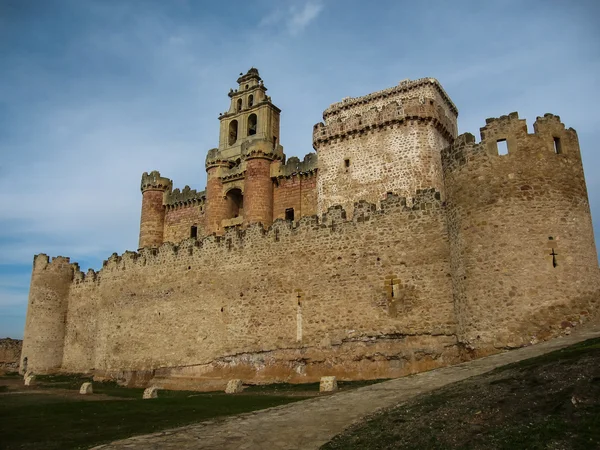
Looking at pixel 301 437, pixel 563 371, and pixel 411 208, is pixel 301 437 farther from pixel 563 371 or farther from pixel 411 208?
pixel 411 208

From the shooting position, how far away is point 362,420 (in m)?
9.58

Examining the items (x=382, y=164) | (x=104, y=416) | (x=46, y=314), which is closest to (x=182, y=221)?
(x=46, y=314)

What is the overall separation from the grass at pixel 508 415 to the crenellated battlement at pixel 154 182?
116 feet

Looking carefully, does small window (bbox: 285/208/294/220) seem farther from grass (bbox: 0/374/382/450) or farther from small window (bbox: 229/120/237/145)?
grass (bbox: 0/374/382/450)

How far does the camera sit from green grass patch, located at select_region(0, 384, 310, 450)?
10.1 metres

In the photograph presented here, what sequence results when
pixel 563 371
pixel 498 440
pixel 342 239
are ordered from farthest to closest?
pixel 342 239
pixel 563 371
pixel 498 440

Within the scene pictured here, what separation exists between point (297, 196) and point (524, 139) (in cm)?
2005

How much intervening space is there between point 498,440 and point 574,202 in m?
9.92

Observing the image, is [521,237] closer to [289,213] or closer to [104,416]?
[104,416]

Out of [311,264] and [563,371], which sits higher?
[311,264]

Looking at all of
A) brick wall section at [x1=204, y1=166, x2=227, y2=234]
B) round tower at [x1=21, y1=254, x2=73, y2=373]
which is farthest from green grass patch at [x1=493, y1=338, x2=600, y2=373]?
round tower at [x1=21, y1=254, x2=73, y2=373]

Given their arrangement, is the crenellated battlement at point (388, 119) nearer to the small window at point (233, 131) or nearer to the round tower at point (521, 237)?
the round tower at point (521, 237)

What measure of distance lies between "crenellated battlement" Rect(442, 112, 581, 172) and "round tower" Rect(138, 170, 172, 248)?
29758 millimetres

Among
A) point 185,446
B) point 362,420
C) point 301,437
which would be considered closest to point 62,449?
point 185,446
